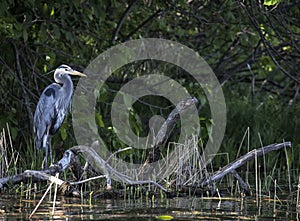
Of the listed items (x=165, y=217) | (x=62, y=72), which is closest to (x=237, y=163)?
(x=165, y=217)

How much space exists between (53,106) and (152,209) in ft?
9.03

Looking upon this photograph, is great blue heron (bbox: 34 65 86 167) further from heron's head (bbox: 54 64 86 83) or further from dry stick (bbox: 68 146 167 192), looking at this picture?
dry stick (bbox: 68 146 167 192)

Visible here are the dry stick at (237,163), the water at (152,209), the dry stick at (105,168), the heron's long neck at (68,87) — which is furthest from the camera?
the heron's long neck at (68,87)

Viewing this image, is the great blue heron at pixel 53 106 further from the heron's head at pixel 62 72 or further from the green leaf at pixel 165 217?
the green leaf at pixel 165 217

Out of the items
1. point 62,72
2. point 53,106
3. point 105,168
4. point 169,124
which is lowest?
point 105,168

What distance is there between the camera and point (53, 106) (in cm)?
707

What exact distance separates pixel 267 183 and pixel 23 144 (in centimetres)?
313

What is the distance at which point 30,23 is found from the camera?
21.9ft

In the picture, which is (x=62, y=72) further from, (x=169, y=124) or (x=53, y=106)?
(x=169, y=124)

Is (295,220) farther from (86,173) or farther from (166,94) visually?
(166,94)

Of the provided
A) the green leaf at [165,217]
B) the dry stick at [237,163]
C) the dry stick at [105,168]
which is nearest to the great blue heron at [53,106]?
the dry stick at [105,168]

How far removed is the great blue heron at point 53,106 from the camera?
6.89m

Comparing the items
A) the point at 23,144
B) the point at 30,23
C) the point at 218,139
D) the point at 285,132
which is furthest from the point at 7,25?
the point at 285,132

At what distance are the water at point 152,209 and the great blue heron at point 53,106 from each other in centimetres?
169
